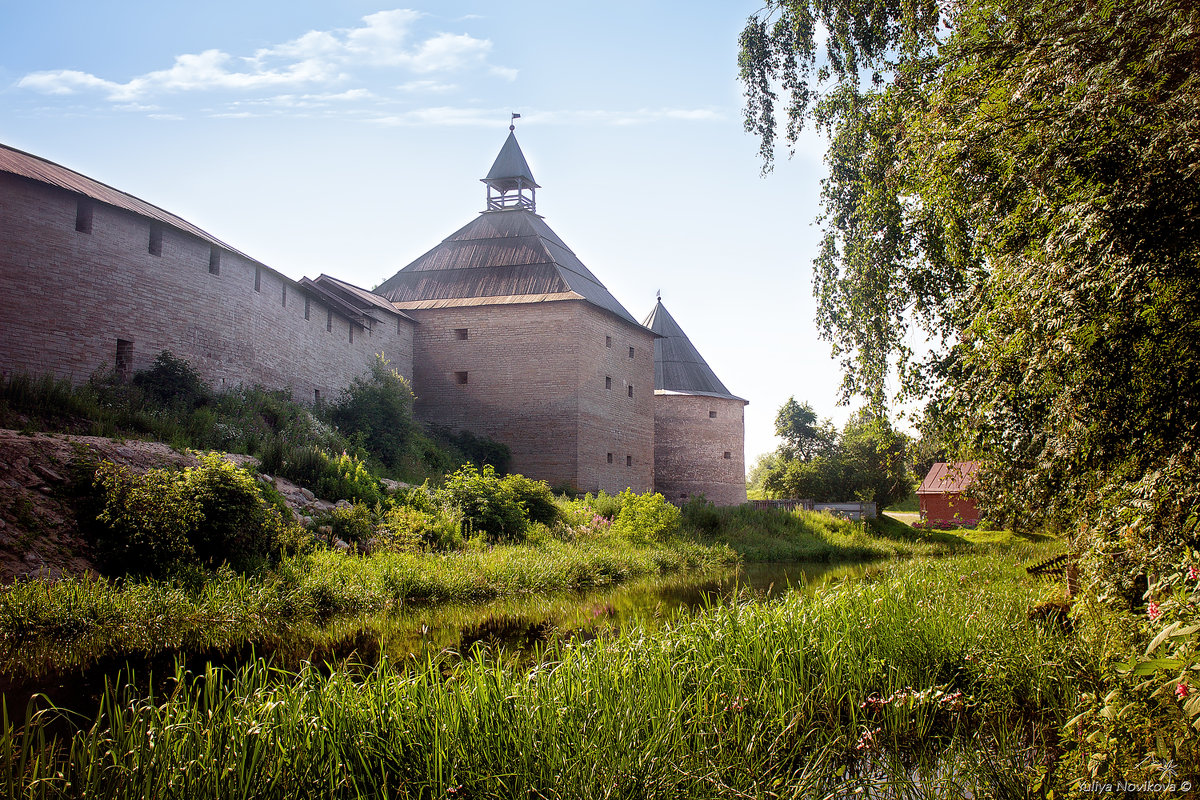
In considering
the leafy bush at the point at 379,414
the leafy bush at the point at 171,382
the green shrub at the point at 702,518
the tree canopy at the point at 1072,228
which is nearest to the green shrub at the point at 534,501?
the leafy bush at the point at 379,414

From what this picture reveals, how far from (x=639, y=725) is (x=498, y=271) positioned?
24.1 m

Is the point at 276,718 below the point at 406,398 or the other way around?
below

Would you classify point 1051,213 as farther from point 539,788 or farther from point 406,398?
point 406,398

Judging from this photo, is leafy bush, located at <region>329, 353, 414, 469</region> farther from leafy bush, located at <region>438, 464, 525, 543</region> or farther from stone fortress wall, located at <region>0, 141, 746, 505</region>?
leafy bush, located at <region>438, 464, 525, 543</region>

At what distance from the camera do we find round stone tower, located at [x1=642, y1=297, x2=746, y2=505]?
31547 millimetres

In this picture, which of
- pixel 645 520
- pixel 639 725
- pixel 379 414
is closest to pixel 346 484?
pixel 645 520

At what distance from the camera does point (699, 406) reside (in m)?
32.3

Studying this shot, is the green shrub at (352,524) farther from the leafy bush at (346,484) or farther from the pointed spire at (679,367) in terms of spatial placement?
the pointed spire at (679,367)

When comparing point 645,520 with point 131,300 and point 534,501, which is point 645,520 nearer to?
point 534,501

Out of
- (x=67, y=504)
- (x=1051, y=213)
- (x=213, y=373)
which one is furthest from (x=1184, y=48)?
(x=213, y=373)

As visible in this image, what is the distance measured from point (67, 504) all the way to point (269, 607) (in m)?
3.00

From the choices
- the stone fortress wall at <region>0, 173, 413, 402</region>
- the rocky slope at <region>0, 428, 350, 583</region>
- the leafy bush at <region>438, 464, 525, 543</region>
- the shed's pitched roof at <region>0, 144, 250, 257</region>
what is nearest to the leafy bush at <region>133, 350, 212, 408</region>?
the stone fortress wall at <region>0, 173, 413, 402</region>

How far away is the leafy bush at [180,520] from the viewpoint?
894 centimetres

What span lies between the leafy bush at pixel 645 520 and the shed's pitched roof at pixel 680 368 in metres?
14.5
